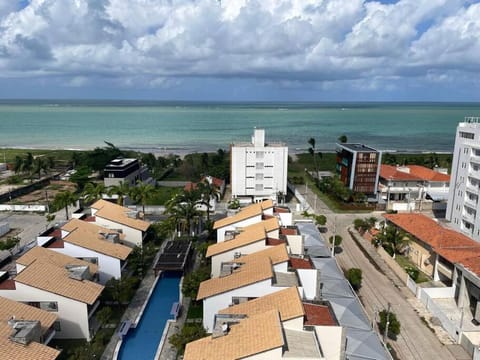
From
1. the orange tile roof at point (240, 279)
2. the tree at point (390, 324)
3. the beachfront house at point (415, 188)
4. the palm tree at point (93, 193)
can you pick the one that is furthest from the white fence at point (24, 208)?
the beachfront house at point (415, 188)

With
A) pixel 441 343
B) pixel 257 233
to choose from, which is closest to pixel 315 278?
pixel 257 233

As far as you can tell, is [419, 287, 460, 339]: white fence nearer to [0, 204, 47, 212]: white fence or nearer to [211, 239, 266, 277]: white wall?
[211, 239, 266, 277]: white wall

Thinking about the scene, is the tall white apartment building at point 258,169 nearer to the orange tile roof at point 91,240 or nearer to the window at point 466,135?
the window at point 466,135

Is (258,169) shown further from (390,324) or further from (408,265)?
(390,324)

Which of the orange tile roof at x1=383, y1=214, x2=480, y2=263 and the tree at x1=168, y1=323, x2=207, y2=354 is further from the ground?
the orange tile roof at x1=383, y1=214, x2=480, y2=263

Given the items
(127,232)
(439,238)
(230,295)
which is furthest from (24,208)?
(439,238)

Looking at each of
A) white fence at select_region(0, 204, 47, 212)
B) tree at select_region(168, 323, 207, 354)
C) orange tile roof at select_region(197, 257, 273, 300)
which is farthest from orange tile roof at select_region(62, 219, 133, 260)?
white fence at select_region(0, 204, 47, 212)

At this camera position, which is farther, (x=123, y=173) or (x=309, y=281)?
(x=123, y=173)
